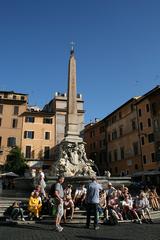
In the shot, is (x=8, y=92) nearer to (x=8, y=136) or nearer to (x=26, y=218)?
(x=8, y=136)

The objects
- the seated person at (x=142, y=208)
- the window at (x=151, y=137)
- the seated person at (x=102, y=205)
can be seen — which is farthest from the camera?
the window at (x=151, y=137)

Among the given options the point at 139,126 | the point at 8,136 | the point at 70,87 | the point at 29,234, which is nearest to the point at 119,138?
the point at 139,126

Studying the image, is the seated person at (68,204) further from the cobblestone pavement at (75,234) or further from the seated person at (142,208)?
the seated person at (142,208)

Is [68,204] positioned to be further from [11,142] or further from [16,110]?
[16,110]

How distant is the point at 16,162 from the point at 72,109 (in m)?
20.9

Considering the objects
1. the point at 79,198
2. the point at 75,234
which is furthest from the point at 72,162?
the point at 75,234

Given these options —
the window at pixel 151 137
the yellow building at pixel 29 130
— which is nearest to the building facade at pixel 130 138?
the window at pixel 151 137

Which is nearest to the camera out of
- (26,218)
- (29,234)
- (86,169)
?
(29,234)

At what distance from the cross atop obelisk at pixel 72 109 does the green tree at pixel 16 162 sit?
20.8 meters

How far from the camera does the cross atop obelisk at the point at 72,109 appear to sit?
21817mm

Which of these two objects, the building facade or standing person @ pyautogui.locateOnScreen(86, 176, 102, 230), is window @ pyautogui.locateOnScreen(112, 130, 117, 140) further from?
standing person @ pyautogui.locateOnScreen(86, 176, 102, 230)

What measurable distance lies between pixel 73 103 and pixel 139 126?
2132 cm

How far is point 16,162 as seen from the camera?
134 ft

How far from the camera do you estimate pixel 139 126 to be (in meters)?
42.0
